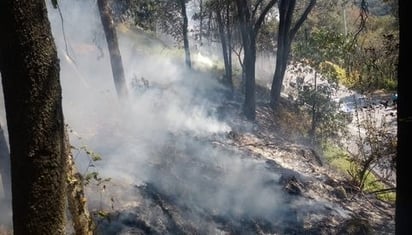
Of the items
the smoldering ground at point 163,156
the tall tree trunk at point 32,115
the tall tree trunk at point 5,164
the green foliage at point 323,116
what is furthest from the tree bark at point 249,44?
the tall tree trunk at point 32,115

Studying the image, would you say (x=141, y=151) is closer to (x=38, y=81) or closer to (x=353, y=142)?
(x=38, y=81)

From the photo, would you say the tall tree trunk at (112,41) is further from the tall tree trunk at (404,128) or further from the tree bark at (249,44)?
the tall tree trunk at (404,128)

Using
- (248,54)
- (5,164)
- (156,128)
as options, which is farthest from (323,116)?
(5,164)

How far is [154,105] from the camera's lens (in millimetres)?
15695

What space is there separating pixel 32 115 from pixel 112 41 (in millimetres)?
10754

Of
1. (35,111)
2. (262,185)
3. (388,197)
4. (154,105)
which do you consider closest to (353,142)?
(388,197)

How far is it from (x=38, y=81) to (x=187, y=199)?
20.7 feet

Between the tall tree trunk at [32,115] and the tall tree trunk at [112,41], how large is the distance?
1037cm

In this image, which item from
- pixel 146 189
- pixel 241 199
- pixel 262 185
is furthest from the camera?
pixel 262 185

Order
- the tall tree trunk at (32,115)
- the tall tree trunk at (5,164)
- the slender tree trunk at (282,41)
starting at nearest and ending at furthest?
the tall tree trunk at (32,115) → the tall tree trunk at (5,164) → the slender tree trunk at (282,41)

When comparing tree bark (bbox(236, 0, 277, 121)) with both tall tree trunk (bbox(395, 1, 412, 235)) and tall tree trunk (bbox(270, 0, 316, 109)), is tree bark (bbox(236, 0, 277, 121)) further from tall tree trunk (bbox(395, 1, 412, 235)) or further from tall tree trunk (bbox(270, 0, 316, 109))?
tall tree trunk (bbox(395, 1, 412, 235))

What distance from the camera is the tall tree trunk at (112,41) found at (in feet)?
39.9

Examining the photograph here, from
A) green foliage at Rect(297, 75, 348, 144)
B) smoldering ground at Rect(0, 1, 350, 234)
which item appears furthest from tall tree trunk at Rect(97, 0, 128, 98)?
green foliage at Rect(297, 75, 348, 144)

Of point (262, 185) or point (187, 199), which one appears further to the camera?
point (262, 185)
